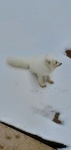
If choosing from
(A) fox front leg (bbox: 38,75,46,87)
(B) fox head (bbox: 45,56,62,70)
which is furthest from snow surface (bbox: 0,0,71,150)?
(B) fox head (bbox: 45,56,62,70)

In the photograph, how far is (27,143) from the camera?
2088 mm

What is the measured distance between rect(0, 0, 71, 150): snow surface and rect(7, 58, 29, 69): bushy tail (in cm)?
4

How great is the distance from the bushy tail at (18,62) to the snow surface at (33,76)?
0.12 ft

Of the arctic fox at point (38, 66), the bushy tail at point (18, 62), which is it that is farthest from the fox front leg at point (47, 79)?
the bushy tail at point (18, 62)

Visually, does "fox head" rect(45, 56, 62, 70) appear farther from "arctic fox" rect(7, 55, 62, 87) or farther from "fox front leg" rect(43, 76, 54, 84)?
"fox front leg" rect(43, 76, 54, 84)

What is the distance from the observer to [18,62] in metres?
2.55

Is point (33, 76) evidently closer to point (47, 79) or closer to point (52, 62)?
point (47, 79)

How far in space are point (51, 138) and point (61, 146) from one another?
→ 79 mm

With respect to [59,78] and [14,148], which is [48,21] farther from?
[14,148]

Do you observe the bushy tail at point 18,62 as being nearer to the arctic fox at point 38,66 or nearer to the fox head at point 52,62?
the arctic fox at point 38,66

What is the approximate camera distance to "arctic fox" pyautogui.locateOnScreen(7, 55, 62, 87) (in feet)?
8.02

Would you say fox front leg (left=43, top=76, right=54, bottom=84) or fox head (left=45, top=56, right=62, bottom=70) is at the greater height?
fox head (left=45, top=56, right=62, bottom=70)

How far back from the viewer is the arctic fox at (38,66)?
8.02 feet

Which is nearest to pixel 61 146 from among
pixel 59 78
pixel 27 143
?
pixel 27 143
